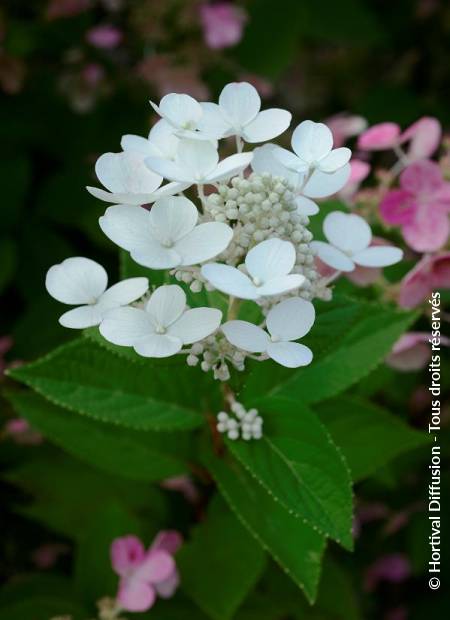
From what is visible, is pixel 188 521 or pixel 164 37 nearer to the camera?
pixel 188 521

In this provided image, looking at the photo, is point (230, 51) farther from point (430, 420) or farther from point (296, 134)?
point (296, 134)

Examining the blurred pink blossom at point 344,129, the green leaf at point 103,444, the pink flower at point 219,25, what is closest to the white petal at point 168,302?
the green leaf at point 103,444

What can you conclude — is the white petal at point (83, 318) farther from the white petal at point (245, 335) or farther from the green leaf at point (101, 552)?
the green leaf at point (101, 552)

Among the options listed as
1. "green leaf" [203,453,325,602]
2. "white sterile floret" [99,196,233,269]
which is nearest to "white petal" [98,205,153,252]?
"white sterile floret" [99,196,233,269]

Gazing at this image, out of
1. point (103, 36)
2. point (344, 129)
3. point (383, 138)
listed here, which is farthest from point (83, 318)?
point (103, 36)

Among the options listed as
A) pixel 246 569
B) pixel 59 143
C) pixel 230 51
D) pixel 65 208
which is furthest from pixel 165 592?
pixel 230 51

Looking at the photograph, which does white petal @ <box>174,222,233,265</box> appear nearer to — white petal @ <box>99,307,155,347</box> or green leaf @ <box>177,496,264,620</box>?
white petal @ <box>99,307,155,347</box>
